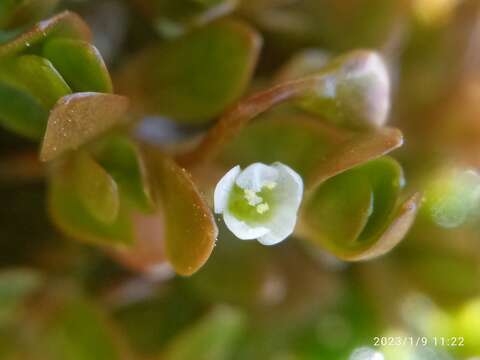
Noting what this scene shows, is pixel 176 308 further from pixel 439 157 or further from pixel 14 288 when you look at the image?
pixel 439 157

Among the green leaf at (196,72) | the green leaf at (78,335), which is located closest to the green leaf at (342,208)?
the green leaf at (196,72)

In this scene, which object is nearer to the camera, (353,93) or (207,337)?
(353,93)

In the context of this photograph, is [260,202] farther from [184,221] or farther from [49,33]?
[49,33]

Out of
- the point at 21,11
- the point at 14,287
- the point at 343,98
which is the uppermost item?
the point at 21,11

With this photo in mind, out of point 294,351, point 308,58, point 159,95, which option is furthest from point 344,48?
point 294,351

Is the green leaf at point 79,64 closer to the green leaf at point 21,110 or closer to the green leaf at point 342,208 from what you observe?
the green leaf at point 21,110

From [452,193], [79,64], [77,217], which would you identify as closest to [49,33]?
[79,64]

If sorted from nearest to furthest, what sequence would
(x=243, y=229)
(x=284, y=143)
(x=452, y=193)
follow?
(x=243, y=229) < (x=284, y=143) < (x=452, y=193)
